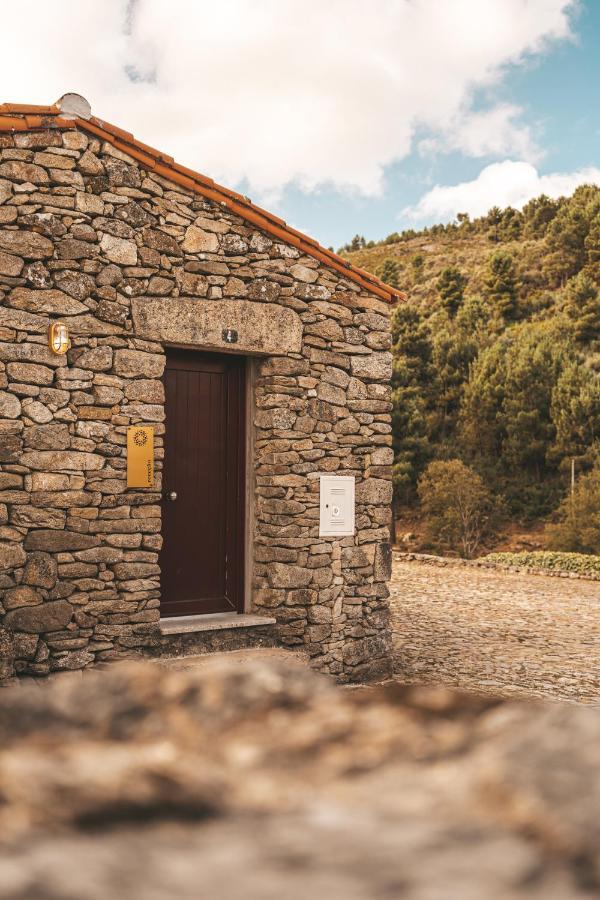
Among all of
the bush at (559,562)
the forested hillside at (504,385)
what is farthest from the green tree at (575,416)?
the bush at (559,562)

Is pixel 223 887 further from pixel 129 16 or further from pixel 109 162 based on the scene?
pixel 129 16

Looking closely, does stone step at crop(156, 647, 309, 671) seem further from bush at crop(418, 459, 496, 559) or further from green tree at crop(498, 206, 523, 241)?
green tree at crop(498, 206, 523, 241)

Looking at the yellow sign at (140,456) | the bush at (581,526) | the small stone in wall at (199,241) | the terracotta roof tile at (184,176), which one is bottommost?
the bush at (581,526)

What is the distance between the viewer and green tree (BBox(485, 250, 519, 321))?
3070 centimetres

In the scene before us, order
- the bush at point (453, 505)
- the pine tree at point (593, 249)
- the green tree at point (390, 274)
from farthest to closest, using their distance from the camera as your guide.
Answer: the green tree at point (390, 274) → the pine tree at point (593, 249) → the bush at point (453, 505)

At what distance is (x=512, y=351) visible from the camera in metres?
24.4

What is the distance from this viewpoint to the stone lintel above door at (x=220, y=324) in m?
5.55

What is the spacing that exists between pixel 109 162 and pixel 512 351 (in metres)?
20.8

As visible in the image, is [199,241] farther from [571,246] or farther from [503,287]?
[571,246]

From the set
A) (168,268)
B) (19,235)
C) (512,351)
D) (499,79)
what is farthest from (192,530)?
(499,79)

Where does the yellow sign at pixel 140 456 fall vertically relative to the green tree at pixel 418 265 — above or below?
below

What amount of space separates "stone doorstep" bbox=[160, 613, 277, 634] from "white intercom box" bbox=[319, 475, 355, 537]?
0.88 m

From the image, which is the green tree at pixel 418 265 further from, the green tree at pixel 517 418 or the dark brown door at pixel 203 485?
the dark brown door at pixel 203 485

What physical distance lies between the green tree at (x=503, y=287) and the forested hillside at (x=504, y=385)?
0.14ft
